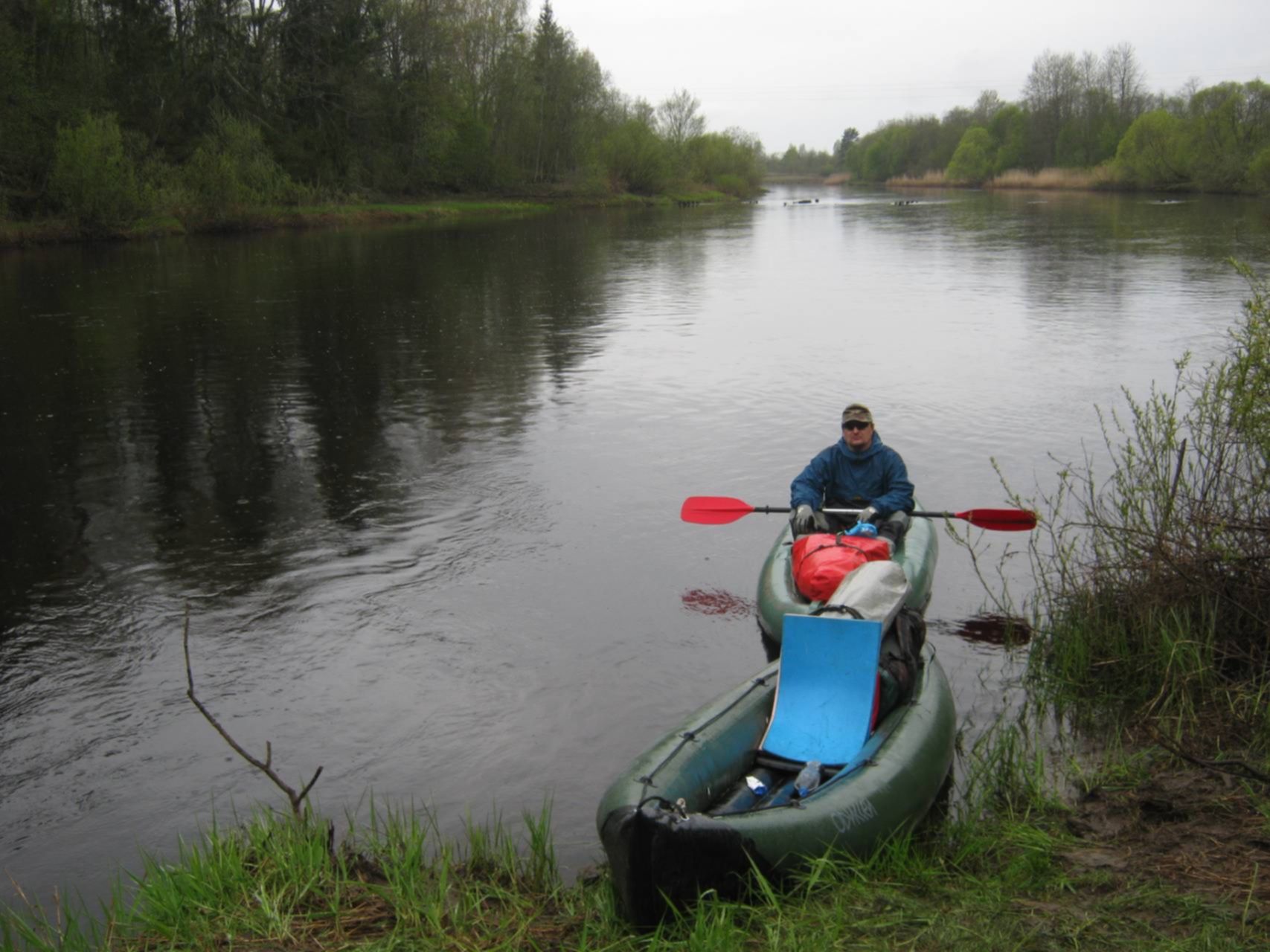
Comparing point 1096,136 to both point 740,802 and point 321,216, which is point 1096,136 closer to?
point 321,216

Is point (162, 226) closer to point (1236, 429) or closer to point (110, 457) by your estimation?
point (110, 457)

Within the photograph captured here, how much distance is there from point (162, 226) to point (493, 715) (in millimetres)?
35113

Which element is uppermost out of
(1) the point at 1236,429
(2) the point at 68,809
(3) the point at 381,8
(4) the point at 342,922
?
(3) the point at 381,8

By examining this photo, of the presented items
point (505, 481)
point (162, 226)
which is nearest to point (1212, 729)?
point (505, 481)

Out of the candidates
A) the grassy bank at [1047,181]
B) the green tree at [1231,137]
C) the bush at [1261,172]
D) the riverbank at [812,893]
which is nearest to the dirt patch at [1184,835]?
the riverbank at [812,893]

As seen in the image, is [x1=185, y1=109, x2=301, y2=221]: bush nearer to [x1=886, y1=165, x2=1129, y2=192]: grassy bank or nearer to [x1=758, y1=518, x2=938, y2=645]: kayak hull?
[x1=758, y1=518, x2=938, y2=645]: kayak hull

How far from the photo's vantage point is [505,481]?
11.0 metres

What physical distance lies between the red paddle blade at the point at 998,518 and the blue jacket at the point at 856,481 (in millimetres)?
518

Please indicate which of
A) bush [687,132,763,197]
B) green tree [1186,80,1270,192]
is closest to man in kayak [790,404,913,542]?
green tree [1186,80,1270,192]

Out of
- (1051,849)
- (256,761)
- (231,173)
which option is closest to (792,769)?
(1051,849)

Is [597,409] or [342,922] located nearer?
[342,922]

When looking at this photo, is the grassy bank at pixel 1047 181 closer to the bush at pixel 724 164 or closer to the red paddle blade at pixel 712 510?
the bush at pixel 724 164

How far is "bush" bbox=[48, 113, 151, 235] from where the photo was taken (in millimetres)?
33250

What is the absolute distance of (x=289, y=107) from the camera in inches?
1852
